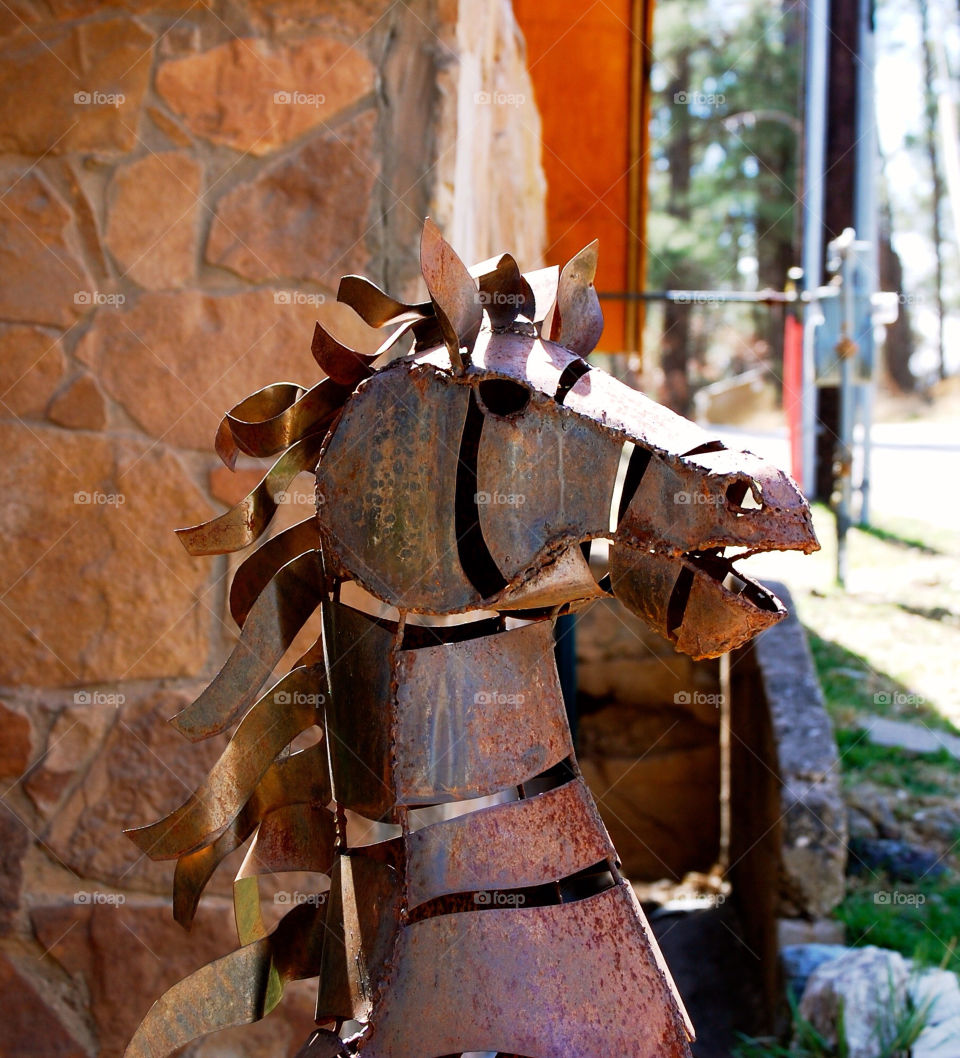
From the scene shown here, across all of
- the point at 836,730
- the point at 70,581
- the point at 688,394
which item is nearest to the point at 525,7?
the point at 836,730

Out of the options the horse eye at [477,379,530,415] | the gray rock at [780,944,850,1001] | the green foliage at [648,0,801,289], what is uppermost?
the green foliage at [648,0,801,289]

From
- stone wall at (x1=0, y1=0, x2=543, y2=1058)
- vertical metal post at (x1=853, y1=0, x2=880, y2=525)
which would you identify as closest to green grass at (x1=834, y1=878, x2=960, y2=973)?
stone wall at (x1=0, y1=0, x2=543, y2=1058)

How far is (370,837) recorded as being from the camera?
2.17 metres

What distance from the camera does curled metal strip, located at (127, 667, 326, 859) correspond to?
127cm

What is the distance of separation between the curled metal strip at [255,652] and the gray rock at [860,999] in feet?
6.58

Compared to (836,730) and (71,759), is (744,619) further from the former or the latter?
(836,730)

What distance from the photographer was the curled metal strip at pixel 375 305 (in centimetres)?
131

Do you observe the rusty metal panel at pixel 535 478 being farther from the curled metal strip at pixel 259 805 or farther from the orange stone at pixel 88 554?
the orange stone at pixel 88 554

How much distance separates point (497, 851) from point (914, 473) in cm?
936

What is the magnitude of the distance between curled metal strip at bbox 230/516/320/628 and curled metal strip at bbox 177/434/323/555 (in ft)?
0.10

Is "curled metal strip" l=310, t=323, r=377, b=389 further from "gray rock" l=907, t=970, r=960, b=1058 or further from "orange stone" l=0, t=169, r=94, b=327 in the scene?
"gray rock" l=907, t=970, r=960, b=1058

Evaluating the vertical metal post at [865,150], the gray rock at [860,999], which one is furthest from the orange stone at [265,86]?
the vertical metal post at [865,150]

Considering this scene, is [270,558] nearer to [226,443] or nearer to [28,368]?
[226,443]

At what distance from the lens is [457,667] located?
3.96 ft
